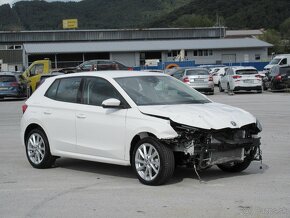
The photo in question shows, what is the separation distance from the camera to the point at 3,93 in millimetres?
30750

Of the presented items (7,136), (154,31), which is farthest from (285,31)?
(7,136)

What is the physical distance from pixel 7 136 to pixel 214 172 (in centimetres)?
700

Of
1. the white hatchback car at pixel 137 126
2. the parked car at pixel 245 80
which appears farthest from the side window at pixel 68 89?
the parked car at pixel 245 80

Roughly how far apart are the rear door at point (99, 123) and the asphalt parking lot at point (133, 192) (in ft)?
1.50

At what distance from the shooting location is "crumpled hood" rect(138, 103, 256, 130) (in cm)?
771

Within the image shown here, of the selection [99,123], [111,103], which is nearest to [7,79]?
[99,123]

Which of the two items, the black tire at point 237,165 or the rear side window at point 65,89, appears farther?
the rear side window at point 65,89

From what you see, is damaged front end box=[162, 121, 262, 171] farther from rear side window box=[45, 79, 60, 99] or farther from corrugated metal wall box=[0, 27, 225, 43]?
Answer: corrugated metal wall box=[0, 27, 225, 43]

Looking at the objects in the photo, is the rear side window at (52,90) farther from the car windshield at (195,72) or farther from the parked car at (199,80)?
the car windshield at (195,72)

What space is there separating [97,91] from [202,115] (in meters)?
1.95

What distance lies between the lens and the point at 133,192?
761 centimetres

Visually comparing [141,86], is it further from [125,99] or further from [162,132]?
[162,132]

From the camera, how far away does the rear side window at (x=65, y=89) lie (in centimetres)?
929

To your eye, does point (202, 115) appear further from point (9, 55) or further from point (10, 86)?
point (9, 55)
